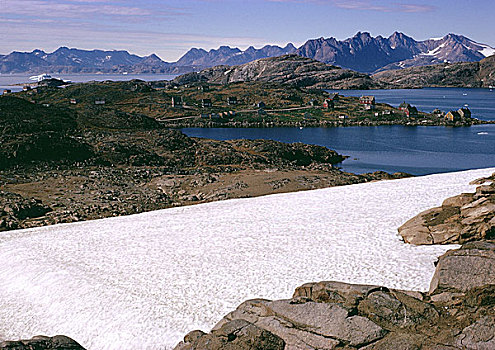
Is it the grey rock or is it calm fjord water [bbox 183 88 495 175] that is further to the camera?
calm fjord water [bbox 183 88 495 175]

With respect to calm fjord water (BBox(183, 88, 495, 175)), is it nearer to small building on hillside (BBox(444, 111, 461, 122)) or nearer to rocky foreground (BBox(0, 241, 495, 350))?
small building on hillside (BBox(444, 111, 461, 122))

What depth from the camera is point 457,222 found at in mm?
27969

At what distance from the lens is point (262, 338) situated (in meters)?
16.0

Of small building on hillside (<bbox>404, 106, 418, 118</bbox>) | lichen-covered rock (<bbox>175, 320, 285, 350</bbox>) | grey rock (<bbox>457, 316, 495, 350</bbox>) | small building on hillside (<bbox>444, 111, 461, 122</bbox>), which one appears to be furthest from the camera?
small building on hillside (<bbox>404, 106, 418, 118</bbox>)

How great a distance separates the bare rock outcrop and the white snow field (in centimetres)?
111

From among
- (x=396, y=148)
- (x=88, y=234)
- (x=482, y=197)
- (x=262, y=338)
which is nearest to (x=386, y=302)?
(x=262, y=338)

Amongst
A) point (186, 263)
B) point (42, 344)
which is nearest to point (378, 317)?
point (42, 344)

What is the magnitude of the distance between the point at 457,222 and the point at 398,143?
114514 mm

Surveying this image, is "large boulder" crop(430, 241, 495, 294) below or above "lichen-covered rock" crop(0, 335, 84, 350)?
above

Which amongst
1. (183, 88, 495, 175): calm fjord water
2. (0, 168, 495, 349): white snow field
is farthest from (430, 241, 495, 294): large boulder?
(183, 88, 495, 175): calm fjord water

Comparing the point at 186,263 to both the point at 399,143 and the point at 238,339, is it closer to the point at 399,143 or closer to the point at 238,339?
the point at 238,339

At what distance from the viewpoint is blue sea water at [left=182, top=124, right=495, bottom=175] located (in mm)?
106562

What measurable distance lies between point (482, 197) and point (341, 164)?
76.7 m

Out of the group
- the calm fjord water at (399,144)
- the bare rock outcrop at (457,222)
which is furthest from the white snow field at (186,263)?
the calm fjord water at (399,144)
